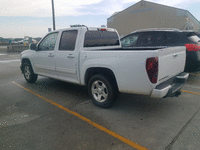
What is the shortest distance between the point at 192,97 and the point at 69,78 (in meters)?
3.31

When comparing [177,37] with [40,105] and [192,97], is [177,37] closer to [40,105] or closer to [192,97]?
[192,97]

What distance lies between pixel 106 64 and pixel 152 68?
3.15ft

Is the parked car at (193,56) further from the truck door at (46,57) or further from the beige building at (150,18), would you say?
the beige building at (150,18)

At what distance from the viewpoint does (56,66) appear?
4668 millimetres

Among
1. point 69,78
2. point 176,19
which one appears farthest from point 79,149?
point 176,19

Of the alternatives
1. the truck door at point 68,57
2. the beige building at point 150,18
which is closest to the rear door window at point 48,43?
the truck door at point 68,57

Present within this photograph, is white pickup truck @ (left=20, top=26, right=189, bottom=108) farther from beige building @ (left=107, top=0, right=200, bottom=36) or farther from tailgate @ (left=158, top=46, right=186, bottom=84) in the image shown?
beige building @ (left=107, top=0, right=200, bottom=36)

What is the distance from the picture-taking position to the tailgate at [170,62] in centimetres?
287

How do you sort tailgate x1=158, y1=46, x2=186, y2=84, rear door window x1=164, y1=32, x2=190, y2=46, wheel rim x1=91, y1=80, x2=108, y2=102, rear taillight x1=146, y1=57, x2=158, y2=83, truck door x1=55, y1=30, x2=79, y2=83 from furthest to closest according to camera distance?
rear door window x1=164, y1=32, x2=190, y2=46
truck door x1=55, y1=30, x2=79, y2=83
wheel rim x1=91, y1=80, x2=108, y2=102
tailgate x1=158, y1=46, x2=186, y2=84
rear taillight x1=146, y1=57, x2=158, y2=83

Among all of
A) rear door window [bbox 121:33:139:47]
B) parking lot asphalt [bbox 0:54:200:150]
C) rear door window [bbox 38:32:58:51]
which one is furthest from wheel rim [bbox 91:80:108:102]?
rear door window [bbox 121:33:139:47]

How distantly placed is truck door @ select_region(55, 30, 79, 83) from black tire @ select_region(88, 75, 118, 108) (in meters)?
0.61

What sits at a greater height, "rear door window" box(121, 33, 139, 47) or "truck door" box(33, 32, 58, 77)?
"rear door window" box(121, 33, 139, 47)

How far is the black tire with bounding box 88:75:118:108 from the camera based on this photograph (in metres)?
3.47

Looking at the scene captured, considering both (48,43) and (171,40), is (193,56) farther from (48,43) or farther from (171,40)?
(48,43)
